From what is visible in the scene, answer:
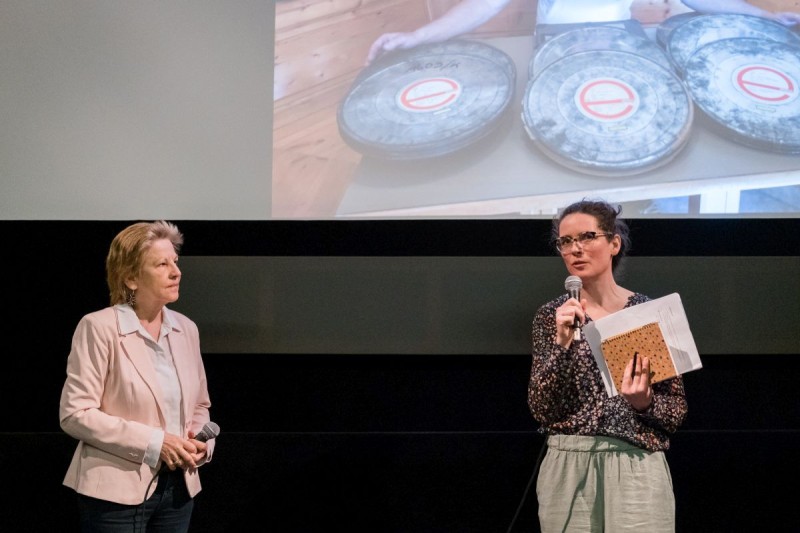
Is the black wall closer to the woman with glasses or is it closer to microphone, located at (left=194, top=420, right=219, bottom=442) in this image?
microphone, located at (left=194, top=420, right=219, bottom=442)

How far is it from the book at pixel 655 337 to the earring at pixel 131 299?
1.12 meters

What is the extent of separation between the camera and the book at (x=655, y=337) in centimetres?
150

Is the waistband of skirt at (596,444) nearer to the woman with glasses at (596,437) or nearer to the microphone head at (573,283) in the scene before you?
the woman with glasses at (596,437)

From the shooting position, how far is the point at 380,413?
3.06 m

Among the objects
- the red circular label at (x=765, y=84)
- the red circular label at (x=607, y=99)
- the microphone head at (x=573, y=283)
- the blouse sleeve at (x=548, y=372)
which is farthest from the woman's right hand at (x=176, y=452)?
the red circular label at (x=765, y=84)

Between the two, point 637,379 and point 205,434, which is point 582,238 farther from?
point 205,434

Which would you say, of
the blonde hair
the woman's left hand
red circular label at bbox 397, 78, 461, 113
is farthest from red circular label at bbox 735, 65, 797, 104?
the blonde hair

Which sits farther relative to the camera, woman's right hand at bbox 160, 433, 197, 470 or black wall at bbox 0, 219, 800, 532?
black wall at bbox 0, 219, 800, 532

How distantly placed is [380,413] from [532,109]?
1.37 metres

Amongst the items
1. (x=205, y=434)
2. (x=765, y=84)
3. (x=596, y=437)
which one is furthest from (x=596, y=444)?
(x=765, y=84)

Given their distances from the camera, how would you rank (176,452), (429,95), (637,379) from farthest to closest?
(429,95)
(176,452)
(637,379)

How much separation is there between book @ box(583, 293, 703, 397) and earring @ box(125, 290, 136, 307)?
1117 mm

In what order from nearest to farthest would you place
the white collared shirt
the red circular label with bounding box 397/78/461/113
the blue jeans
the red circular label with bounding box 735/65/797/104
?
the blue jeans, the white collared shirt, the red circular label with bounding box 735/65/797/104, the red circular label with bounding box 397/78/461/113

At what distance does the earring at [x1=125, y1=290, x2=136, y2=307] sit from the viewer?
182cm
